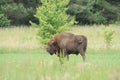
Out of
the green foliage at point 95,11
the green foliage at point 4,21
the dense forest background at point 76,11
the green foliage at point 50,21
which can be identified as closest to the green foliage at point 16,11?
the dense forest background at point 76,11

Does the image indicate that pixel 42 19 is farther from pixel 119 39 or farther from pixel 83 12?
pixel 83 12

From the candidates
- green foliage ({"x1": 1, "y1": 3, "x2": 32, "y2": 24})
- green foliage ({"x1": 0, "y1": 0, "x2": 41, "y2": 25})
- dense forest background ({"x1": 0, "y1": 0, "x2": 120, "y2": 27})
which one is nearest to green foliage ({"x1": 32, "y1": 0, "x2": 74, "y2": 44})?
dense forest background ({"x1": 0, "y1": 0, "x2": 120, "y2": 27})

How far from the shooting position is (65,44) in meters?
15.8

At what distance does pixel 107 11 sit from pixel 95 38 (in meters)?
17.8

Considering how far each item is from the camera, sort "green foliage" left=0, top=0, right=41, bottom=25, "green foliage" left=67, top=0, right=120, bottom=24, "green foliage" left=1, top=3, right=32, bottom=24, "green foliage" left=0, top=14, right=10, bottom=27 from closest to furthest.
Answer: "green foliage" left=0, top=14, right=10, bottom=27, "green foliage" left=1, top=3, right=32, bottom=24, "green foliage" left=0, top=0, right=41, bottom=25, "green foliage" left=67, top=0, right=120, bottom=24

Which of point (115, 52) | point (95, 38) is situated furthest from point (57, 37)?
point (95, 38)

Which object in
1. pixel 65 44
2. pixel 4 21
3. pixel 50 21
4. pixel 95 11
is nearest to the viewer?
pixel 65 44

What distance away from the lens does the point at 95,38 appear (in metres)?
35.2

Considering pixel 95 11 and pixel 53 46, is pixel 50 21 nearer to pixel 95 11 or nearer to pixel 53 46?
pixel 53 46

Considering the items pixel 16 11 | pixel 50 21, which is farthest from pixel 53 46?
pixel 16 11

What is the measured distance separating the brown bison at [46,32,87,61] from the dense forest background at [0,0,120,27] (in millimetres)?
27998

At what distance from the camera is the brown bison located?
15828 mm

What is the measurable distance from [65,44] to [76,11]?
32.7 metres

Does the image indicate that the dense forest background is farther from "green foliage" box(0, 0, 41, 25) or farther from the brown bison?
the brown bison
